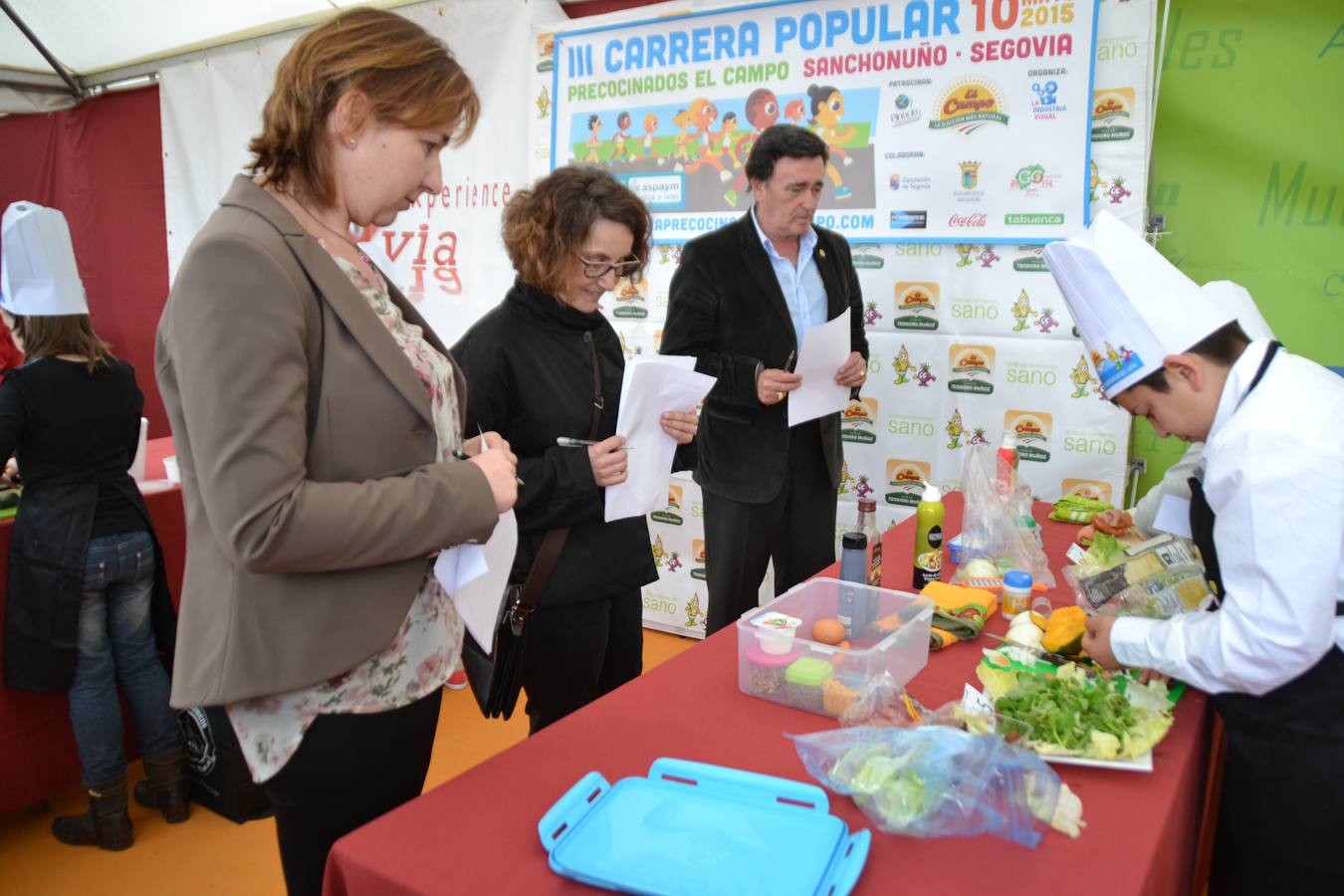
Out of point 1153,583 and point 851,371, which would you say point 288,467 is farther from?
point 851,371

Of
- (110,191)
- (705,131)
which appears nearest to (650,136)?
(705,131)

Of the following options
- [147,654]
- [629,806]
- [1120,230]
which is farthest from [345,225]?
[147,654]

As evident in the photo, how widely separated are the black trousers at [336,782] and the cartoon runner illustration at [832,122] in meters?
2.79

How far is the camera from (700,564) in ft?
13.1

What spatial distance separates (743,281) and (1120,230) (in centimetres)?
141

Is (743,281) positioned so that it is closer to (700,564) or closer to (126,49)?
(700,564)

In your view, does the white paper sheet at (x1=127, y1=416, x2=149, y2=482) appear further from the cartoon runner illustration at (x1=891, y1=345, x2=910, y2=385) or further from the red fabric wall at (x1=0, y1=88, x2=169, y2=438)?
the red fabric wall at (x1=0, y1=88, x2=169, y2=438)

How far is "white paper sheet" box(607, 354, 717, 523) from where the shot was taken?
5.85ft

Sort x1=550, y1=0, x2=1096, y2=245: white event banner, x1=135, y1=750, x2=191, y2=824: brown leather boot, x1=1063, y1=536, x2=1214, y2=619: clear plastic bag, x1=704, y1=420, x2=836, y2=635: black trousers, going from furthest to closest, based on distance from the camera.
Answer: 1. x1=550, y1=0, x2=1096, y2=245: white event banner
2. x1=704, y1=420, x2=836, y2=635: black trousers
3. x1=135, y1=750, x2=191, y2=824: brown leather boot
4. x1=1063, y1=536, x2=1214, y2=619: clear plastic bag

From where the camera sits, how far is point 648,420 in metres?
1.90

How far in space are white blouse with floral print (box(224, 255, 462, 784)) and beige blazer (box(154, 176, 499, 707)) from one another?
61 millimetres

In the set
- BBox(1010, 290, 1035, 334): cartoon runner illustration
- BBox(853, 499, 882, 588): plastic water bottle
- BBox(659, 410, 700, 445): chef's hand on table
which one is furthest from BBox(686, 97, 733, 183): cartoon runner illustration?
BBox(853, 499, 882, 588): plastic water bottle

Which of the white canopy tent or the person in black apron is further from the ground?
the white canopy tent

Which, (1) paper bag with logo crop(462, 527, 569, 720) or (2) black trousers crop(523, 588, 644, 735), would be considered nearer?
(1) paper bag with logo crop(462, 527, 569, 720)
